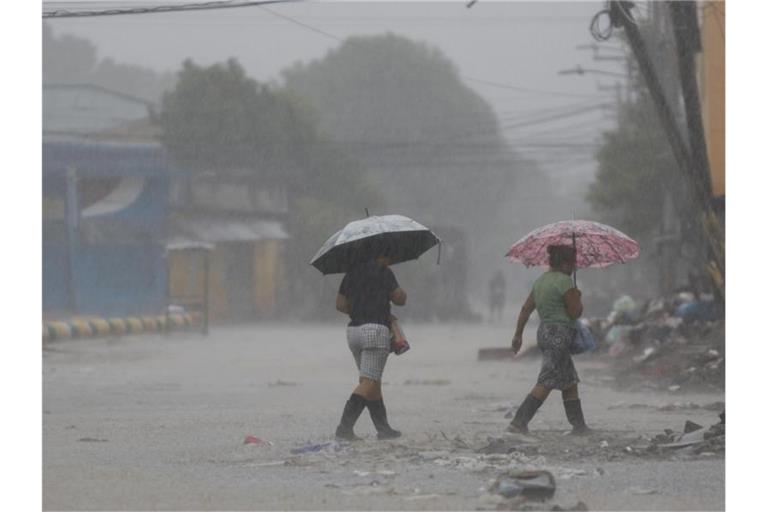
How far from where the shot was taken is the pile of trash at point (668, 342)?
15.9 metres

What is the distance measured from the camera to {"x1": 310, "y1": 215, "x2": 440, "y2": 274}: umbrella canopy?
31.3 feet

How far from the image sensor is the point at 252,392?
16047 millimetres

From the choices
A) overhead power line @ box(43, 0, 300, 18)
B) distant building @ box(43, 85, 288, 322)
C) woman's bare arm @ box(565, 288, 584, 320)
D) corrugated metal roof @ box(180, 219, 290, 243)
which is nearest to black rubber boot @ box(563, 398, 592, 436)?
woman's bare arm @ box(565, 288, 584, 320)

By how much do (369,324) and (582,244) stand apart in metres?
2.01

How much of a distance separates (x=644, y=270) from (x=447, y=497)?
133ft

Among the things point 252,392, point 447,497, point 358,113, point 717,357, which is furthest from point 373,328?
point 358,113

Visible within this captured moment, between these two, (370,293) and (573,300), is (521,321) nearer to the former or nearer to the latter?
(573,300)

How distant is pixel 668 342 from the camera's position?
18672 mm

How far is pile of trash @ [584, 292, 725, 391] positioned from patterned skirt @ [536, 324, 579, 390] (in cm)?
582

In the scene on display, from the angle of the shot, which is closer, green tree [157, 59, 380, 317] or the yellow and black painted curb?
the yellow and black painted curb

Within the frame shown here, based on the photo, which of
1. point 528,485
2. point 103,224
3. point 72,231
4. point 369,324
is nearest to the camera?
point 528,485

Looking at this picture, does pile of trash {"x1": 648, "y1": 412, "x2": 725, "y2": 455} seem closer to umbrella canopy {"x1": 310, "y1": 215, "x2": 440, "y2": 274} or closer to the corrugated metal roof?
umbrella canopy {"x1": 310, "y1": 215, "x2": 440, "y2": 274}

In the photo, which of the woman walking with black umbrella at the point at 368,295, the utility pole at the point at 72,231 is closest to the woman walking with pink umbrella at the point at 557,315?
the woman walking with black umbrella at the point at 368,295

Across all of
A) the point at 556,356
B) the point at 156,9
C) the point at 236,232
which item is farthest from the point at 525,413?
the point at 236,232
